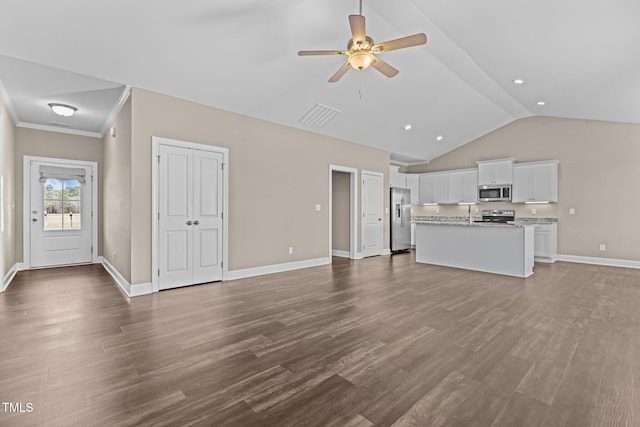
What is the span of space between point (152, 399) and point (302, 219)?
452cm

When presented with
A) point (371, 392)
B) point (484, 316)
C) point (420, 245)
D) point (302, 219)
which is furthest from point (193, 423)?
point (420, 245)

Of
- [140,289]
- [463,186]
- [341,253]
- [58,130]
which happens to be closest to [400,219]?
[463,186]

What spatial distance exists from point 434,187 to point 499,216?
1.99 meters

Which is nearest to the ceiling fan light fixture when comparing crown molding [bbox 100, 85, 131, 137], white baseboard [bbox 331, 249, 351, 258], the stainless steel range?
crown molding [bbox 100, 85, 131, 137]

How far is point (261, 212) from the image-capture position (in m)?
5.61

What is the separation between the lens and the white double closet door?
452 cm

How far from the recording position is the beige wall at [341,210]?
25.0ft

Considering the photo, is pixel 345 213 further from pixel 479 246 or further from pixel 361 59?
pixel 361 59

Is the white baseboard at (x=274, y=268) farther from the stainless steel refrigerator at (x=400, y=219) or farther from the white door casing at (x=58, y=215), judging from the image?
the white door casing at (x=58, y=215)

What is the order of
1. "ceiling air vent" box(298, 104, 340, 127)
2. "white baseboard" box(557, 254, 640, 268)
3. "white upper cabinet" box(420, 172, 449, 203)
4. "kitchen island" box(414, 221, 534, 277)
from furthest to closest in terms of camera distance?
"white upper cabinet" box(420, 172, 449, 203) → "white baseboard" box(557, 254, 640, 268) → "ceiling air vent" box(298, 104, 340, 127) → "kitchen island" box(414, 221, 534, 277)

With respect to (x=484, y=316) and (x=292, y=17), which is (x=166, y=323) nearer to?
(x=484, y=316)

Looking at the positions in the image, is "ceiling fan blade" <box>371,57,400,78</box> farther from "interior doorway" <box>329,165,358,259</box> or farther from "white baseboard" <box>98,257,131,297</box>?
"white baseboard" <box>98,257,131,297</box>

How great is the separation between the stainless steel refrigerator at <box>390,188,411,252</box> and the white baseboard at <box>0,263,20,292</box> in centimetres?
777

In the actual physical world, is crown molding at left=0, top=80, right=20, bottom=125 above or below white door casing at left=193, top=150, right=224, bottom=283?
above
